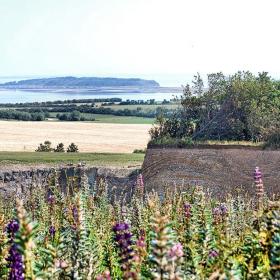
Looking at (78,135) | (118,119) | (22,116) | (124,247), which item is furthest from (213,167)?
(22,116)

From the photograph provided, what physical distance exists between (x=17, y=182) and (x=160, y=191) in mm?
8656

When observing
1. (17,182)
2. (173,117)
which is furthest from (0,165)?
(173,117)

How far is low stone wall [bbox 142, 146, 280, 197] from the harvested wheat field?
19.9 m

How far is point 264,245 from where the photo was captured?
491 centimetres

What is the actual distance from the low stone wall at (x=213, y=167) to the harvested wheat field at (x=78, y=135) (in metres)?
19.9

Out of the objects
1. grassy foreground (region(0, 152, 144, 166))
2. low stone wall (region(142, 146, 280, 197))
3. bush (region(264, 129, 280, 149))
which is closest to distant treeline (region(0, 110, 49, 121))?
grassy foreground (region(0, 152, 144, 166))

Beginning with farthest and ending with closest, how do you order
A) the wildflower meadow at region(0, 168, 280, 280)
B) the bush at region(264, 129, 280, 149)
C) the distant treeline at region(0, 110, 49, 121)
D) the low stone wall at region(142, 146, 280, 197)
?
the distant treeline at region(0, 110, 49, 121) → the bush at region(264, 129, 280, 149) → the low stone wall at region(142, 146, 280, 197) → the wildflower meadow at region(0, 168, 280, 280)

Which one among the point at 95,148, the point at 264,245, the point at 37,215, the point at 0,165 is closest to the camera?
the point at 264,245

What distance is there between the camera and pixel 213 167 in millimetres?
31219

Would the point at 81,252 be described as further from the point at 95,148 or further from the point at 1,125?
the point at 1,125

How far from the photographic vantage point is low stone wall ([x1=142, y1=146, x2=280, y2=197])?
30.0 meters

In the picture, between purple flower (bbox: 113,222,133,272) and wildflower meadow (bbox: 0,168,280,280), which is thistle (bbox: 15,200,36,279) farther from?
purple flower (bbox: 113,222,133,272)

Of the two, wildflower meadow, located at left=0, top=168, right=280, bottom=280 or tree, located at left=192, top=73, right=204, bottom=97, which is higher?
tree, located at left=192, top=73, right=204, bottom=97

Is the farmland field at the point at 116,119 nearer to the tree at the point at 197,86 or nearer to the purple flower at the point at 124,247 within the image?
the tree at the point at 197,86
